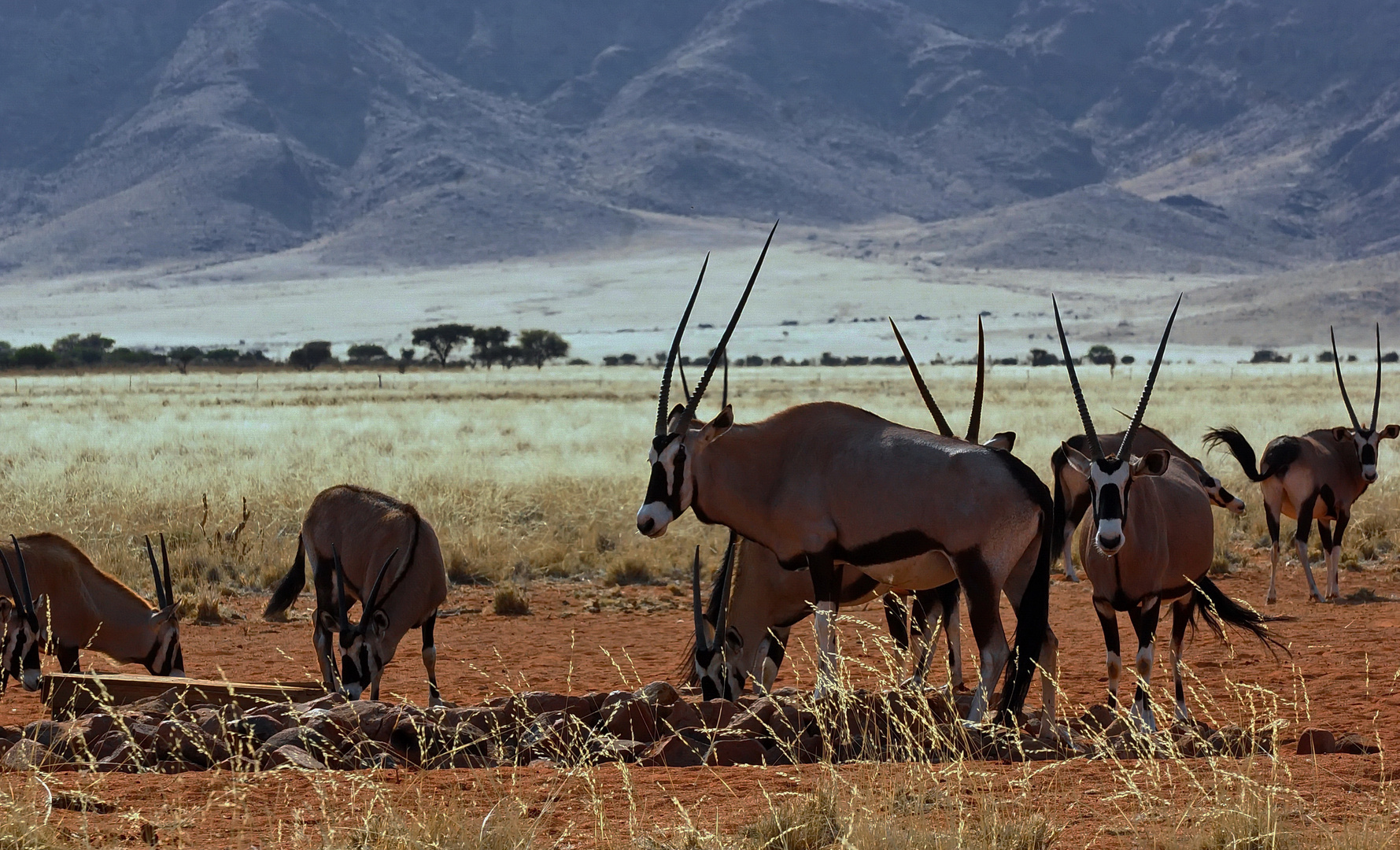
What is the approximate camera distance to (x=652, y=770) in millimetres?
6703

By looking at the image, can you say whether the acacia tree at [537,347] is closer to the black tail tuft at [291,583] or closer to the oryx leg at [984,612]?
the black tail tuft at [291,583]

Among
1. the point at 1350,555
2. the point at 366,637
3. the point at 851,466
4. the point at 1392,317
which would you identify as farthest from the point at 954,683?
the point at 1392,317

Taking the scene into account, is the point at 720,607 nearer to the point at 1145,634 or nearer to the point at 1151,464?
the point at 1145,634

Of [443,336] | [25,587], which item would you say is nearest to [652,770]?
[25,587]

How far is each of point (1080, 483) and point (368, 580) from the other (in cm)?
482

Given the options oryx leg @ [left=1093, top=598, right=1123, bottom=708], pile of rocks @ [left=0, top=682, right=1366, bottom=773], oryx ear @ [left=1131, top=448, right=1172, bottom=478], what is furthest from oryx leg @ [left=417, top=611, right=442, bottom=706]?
oryx ear @ [left=1131, top=448, right=1172, bottom=478]

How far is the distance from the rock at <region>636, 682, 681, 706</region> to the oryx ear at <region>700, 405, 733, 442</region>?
4.66 ft

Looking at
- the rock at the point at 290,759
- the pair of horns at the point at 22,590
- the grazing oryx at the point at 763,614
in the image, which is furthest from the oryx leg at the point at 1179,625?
the pair of horns at the point at 22,590

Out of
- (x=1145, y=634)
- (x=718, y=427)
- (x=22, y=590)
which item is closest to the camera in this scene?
(x=718, y=427)

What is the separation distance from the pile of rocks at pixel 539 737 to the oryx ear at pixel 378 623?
1.60 m

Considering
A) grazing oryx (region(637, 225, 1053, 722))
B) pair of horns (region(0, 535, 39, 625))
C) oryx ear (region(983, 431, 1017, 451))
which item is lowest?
pair of horns (region(0, 535, 39, 625))

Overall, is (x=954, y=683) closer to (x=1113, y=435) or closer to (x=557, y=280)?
(x=1113, y=435)

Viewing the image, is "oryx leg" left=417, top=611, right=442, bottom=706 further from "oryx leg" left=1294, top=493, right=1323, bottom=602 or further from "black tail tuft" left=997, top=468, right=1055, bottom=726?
"oryx leg" left=1294, top=493, right=1323, bottom=602

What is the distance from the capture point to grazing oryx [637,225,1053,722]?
25.7ft
